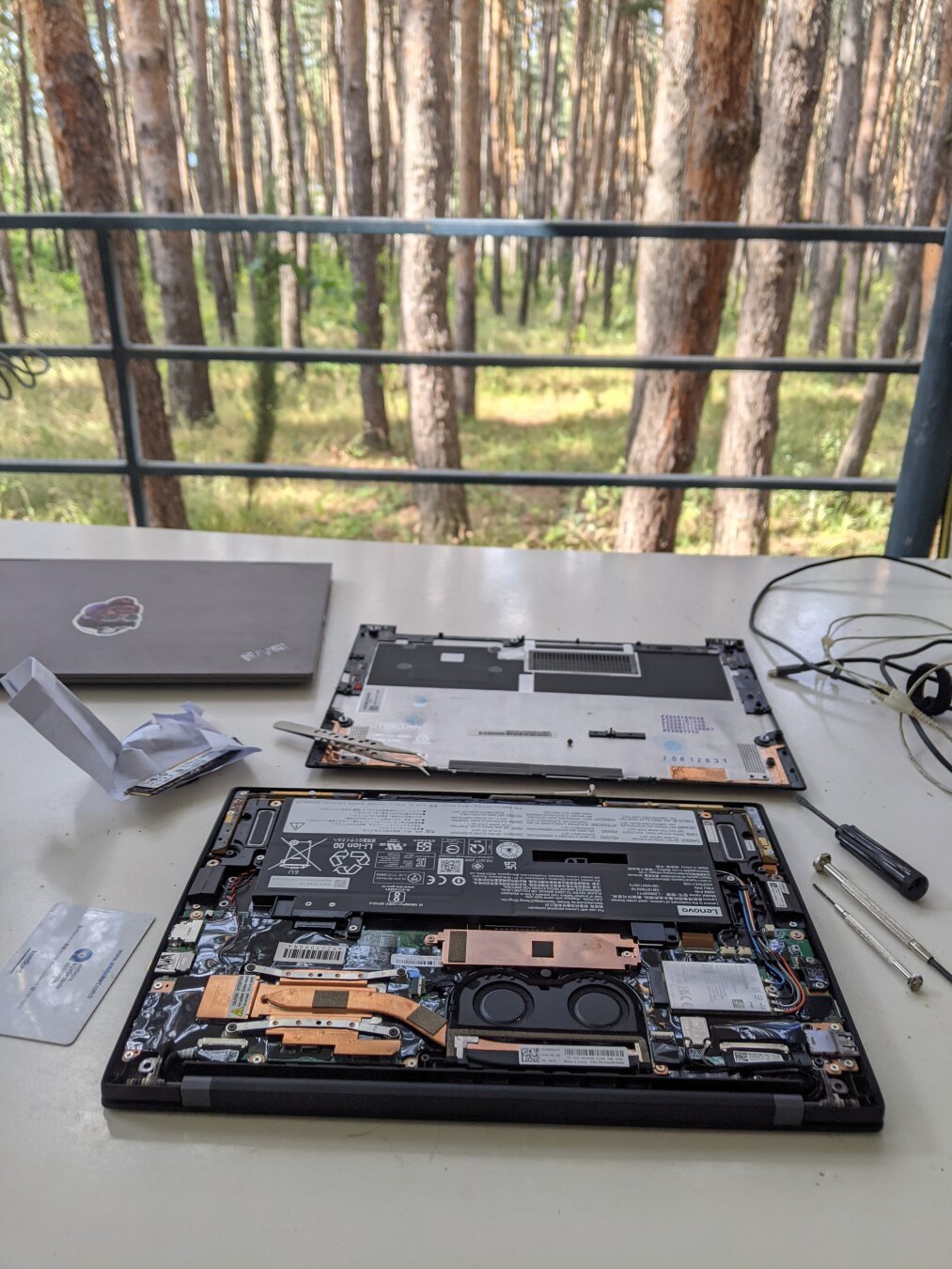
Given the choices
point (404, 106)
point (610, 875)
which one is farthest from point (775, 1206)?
point (404, 106)

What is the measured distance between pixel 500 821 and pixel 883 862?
0.27m

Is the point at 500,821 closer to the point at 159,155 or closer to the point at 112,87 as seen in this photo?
the point at 159,155

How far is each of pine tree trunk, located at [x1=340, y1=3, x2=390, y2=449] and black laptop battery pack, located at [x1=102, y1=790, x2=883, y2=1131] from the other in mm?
5465

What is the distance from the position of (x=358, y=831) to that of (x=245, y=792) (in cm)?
11

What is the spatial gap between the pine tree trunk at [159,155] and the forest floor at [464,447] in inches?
32.7

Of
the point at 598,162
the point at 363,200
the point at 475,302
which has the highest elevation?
the point at 598,162

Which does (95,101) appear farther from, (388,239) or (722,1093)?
(388,239)

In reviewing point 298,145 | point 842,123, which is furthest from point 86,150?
point 298,145

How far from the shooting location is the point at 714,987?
1.77 ft

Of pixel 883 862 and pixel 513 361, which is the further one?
pixel 513 361

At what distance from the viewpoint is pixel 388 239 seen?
11.6 metres

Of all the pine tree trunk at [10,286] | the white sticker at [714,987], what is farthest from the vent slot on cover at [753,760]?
the pine tree trunk at [10,286]

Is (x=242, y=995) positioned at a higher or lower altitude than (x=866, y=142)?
lower

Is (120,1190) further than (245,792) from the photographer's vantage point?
No
